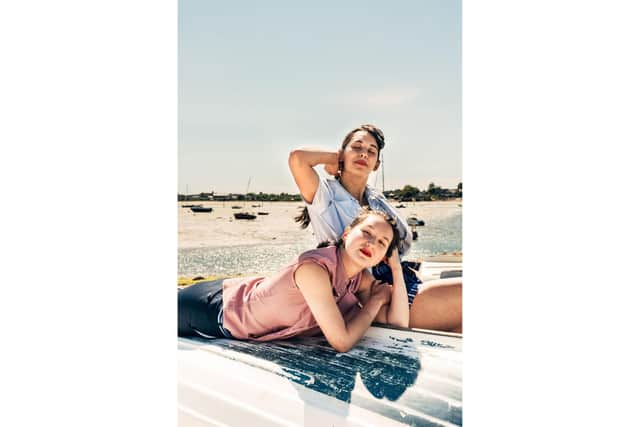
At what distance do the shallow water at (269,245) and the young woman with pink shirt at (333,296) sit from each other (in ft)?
0.27

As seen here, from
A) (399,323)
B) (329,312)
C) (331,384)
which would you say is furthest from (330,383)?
(399,323)

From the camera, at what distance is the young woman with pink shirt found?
2.16m

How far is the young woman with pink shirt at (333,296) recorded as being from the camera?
7.07 ft

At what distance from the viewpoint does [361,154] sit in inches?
88.6

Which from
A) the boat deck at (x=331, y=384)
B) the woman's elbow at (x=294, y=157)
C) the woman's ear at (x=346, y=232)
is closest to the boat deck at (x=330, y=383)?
the boat deck at (x=331, y=384)

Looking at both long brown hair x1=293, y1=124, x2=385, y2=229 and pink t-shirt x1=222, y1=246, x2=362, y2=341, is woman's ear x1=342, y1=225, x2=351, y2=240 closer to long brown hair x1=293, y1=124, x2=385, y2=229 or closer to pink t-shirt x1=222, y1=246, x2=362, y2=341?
pink t-shirt x1=222, y1=246, x2=362, y2=341

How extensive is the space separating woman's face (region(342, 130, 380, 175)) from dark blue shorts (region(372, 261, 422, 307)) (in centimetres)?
36

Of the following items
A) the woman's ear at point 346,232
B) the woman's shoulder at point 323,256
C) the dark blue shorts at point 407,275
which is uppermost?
the woman's ear at point 346,232

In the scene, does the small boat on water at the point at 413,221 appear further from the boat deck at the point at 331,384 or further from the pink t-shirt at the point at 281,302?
the boat deck at the point at 331,384
